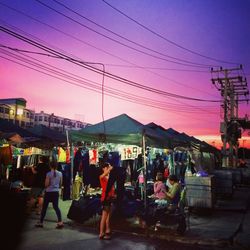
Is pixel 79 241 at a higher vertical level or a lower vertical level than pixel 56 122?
lower

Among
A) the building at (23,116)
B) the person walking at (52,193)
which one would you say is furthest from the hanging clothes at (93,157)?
the building at (23,116)

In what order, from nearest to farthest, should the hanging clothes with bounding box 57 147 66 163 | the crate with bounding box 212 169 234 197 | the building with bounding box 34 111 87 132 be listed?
the hanging clothes with bounding box 57 147 66 163
the crate with bounding box 212 169 234 197
the building with bounding box 34 111 87 132

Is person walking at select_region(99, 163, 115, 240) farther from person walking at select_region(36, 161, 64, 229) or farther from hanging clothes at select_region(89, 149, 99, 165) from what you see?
hanging clothes at select_region(89, 149, 99, 165)

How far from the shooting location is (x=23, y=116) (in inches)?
3238

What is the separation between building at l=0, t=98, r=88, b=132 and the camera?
73438 millimetres

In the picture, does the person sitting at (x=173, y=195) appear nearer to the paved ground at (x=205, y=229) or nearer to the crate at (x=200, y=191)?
the paved ground at (x=205, y=229)

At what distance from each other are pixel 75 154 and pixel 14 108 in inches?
2678

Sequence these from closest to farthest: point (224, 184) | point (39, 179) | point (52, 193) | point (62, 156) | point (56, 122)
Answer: point (52, 193)
point (39, 179)
point (62, 156)
point (224, 184)
point (56, 122)

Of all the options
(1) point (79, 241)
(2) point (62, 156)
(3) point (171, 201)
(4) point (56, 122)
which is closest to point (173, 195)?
(3) point (171, 201)

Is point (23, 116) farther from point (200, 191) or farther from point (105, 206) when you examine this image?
point (105, 206)

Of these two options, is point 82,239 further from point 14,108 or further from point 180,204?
point 14,108

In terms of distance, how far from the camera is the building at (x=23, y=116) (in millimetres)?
73438

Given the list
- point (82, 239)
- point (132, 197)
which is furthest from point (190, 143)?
point (82, 239)

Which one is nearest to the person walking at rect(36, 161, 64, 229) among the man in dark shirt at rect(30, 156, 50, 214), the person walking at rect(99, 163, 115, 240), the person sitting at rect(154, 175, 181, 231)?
the person walking at rect(99, 163, 115, 240)
